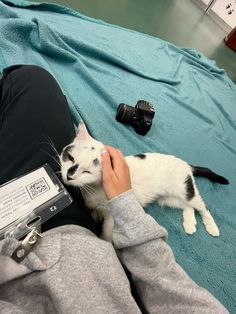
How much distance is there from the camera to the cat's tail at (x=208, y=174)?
1098 mm

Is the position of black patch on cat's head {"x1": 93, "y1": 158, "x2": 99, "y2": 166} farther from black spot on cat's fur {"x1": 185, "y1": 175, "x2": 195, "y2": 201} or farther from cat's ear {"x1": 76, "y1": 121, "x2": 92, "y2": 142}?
black spot on cat's fur {"x1": 185, "y1": 175, "x2": 195, "y2": 201}

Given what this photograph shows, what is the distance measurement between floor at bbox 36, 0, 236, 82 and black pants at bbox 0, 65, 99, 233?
53.6 inches

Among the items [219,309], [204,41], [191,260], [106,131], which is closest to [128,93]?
[106,131]

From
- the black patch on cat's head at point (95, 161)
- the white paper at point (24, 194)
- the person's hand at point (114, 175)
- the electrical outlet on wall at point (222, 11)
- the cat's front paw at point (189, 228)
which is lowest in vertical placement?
the cat's front paw at point (189, 228)

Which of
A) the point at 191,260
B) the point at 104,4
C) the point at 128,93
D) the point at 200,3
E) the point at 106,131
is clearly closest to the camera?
the point at 191,260

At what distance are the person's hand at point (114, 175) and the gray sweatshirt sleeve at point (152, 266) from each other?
2 cm

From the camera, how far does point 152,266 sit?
0.56 metres

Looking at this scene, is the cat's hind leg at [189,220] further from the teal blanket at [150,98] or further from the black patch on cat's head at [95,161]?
the black patch on cat's head at [95,161]

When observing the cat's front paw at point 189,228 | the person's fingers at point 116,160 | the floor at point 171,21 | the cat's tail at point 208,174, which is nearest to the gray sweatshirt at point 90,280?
the person's fingers at point 116,160

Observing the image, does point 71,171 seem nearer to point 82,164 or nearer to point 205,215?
point 82,164

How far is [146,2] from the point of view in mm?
2621

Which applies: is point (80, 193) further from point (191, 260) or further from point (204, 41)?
point (204, 41)

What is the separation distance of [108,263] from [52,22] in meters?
1.34

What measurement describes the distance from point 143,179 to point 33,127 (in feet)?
1.30
